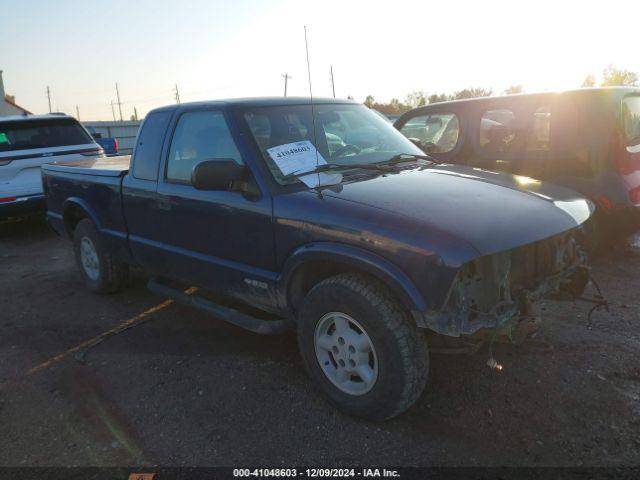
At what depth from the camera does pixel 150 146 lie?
13.5 feet

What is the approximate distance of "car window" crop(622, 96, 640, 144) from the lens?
468 cm

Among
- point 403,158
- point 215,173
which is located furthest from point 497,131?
point 215,173

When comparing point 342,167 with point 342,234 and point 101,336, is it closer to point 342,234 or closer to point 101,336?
point 342,234

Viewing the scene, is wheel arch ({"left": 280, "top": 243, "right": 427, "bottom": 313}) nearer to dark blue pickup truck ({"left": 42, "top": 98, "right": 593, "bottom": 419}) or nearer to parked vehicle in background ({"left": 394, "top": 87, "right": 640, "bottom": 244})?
dark blue pickup truck ({"left": 42, "top": 98, "right": 593, "bottom": 419})

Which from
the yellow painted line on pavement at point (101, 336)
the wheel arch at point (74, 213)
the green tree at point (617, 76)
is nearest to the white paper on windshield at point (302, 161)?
the yellow painted line on pavement at point (101, 336)

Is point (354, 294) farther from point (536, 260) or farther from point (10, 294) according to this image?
point (10, 294)

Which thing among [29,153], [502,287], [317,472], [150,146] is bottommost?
[317,472]

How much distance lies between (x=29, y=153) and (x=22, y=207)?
2.76 feet

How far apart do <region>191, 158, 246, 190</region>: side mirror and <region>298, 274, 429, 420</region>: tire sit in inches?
35.2

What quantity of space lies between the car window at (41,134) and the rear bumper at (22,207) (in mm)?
781

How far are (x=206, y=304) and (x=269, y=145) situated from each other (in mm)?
1307

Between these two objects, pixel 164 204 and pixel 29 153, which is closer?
pixel 164 204

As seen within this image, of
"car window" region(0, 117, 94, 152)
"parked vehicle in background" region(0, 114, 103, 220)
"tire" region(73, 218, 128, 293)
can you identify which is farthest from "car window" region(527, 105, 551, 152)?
"car window" region(0, 117, 94, 152)

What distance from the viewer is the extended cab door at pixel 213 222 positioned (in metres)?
3.17
